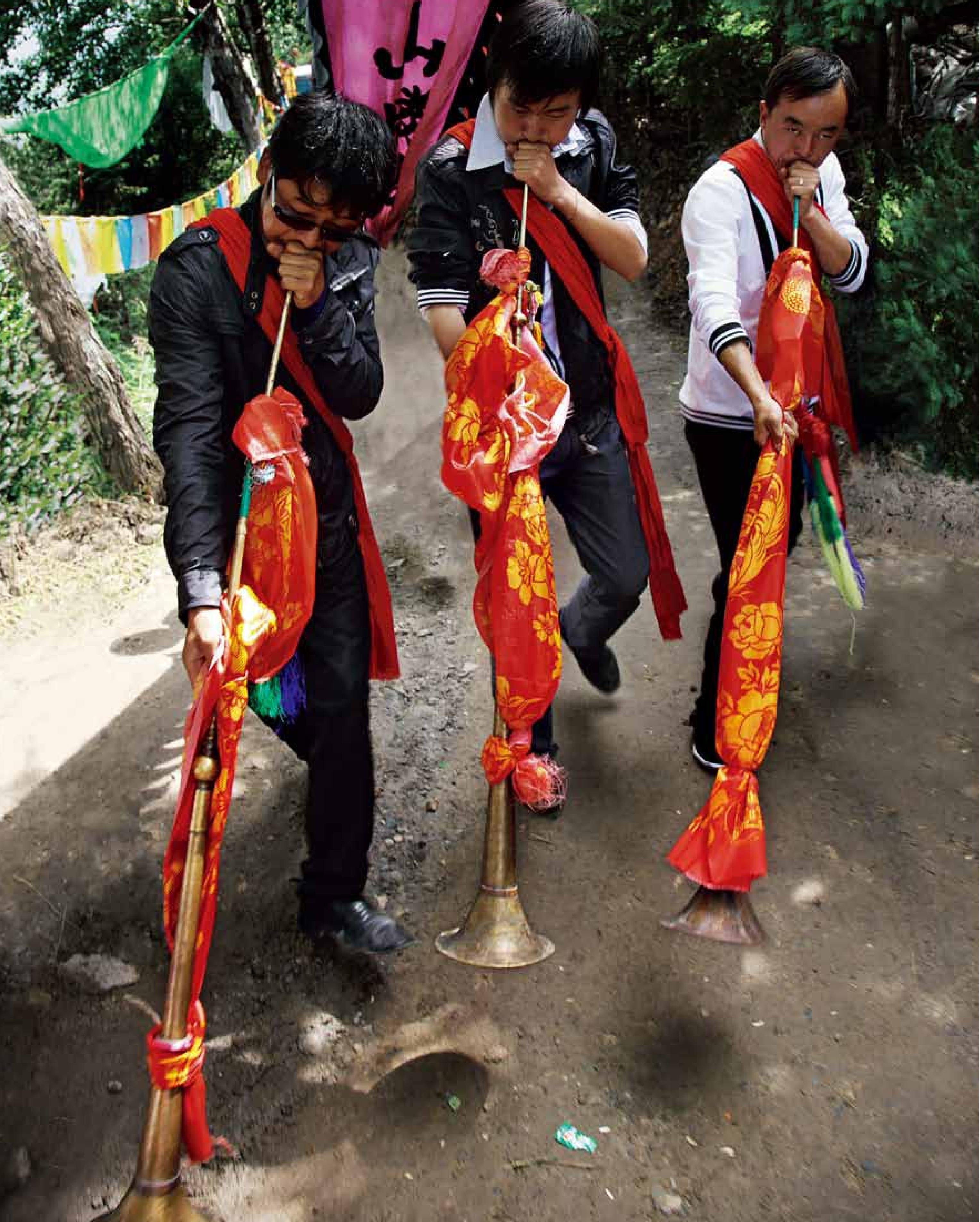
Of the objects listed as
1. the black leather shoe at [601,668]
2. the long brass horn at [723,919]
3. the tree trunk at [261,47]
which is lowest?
the long brass horn at [723,919]

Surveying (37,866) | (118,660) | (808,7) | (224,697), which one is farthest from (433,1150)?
(808,7)

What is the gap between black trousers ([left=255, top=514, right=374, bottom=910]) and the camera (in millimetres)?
2486

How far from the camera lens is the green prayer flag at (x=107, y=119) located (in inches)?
347

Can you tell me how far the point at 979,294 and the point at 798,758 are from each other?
240 cm

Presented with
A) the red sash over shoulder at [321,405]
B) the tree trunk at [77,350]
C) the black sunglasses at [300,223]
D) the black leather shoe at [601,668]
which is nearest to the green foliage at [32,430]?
the tree trunk at [77,350]

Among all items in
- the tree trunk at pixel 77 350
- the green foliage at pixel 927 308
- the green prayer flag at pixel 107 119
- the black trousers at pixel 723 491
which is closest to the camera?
the black trousers at pixel 723 491

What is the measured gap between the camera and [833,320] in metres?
2.90

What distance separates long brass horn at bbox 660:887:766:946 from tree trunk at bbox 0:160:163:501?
3.99 meters

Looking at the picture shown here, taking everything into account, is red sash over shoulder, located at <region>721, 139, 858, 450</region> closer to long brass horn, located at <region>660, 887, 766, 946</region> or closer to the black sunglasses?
the black sunglasses

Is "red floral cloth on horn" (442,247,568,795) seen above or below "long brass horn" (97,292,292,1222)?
above

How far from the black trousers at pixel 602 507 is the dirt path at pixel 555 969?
0.60m

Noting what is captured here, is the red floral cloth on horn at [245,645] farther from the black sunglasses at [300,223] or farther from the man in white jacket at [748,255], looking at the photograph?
the man in white jacket at [748,255]

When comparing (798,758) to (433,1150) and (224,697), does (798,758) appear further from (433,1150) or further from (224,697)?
(224,697)

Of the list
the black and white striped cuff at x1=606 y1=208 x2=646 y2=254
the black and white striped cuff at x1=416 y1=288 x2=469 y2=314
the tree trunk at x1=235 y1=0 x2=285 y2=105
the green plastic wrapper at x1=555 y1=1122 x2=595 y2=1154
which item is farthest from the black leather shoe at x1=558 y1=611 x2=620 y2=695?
the tree trunk at x1=235 y1=0 x2=285 y2=105
